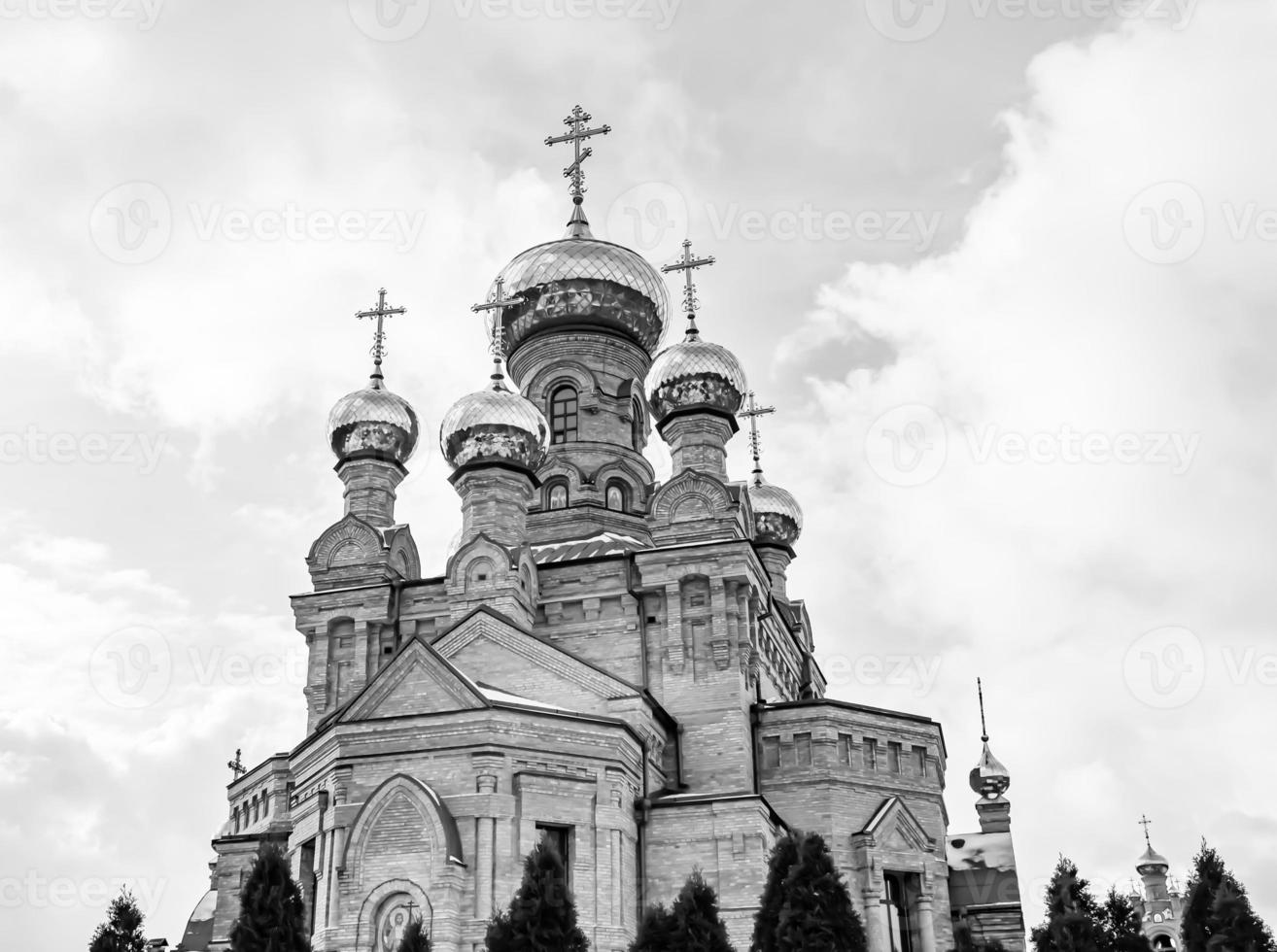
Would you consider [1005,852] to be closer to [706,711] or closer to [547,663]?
[706,711]

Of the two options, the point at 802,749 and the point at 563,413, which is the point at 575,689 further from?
the point at 563,413

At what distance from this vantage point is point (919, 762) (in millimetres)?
18391

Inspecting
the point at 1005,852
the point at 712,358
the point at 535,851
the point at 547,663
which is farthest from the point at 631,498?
the point at 535,851

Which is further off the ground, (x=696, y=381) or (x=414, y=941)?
(x=696, y=381)

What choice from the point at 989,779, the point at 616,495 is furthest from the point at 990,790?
the point at 616,495

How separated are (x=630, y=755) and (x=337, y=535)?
18.8ft

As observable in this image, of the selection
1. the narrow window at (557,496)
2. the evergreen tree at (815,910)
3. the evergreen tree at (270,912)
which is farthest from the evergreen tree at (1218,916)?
the narrow window at (557,496)

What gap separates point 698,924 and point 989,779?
11.6 m

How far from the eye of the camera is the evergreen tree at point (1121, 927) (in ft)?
43.7

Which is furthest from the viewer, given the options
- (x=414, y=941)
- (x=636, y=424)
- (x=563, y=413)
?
(x=636, y=424)

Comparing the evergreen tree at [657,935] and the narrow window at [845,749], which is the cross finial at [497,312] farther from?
the evergreen tree at [657,935]

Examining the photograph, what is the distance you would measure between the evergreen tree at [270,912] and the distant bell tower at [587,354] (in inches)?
345

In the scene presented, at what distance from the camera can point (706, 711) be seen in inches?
671

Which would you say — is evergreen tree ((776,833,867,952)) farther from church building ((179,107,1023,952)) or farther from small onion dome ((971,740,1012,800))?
small onion dome ((971,740,1012,800))
